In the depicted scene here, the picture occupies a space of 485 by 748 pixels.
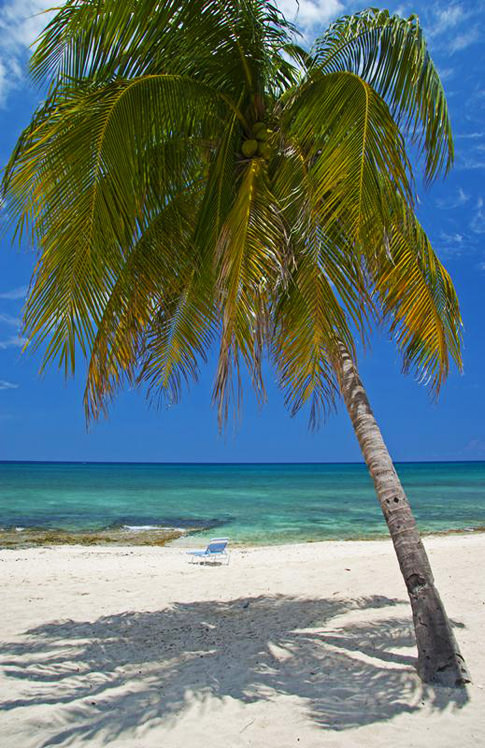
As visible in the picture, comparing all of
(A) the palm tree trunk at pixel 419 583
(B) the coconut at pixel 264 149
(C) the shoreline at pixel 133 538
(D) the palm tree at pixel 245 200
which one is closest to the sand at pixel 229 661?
(A) the palm tree trunk at pixel 419 583

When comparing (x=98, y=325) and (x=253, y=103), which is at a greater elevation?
(x=253, y=103)

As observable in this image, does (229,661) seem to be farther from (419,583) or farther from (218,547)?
(218,547)

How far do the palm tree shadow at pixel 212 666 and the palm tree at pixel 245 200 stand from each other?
602 millimetres

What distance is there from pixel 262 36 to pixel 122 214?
7.05 feet

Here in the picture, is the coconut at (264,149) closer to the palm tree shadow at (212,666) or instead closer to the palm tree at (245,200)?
the palm tree at (245,200)

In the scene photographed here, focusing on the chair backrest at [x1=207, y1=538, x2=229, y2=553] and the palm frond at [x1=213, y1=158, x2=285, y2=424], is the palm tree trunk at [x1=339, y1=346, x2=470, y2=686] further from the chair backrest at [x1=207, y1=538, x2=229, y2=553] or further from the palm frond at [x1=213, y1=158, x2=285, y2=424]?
the chair backrest at [x1=207, y1=538, x2=229, y2=553]

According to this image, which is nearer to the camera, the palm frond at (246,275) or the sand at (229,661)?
the sand at (229,661)

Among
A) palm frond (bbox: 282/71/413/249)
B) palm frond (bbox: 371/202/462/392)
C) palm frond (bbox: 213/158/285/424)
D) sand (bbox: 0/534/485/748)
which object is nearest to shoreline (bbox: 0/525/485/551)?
sand (bbox: 0/534/485/748)

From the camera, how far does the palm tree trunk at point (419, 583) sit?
13.4 ft

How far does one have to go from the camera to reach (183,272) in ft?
18.9

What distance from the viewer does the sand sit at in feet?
11.5

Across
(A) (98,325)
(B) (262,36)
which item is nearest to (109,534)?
(A) (98,325)

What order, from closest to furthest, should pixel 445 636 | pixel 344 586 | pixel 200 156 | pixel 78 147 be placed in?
pixel 445 636
pixel 78 147
pixel 200 156
pixel 344 586

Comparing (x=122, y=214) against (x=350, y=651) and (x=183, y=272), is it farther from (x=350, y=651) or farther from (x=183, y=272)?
(x=350, y=651)
